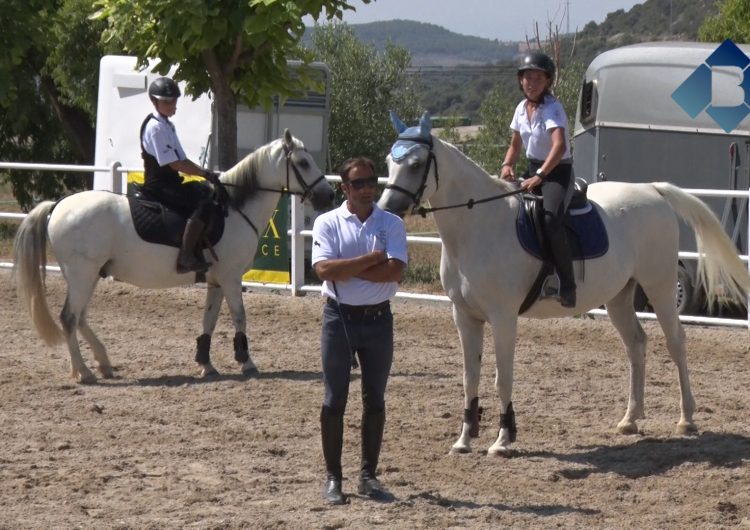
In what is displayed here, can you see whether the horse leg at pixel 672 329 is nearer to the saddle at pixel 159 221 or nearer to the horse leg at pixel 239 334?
the horse leg at pixel 239 334

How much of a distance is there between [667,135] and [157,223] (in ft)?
20.5

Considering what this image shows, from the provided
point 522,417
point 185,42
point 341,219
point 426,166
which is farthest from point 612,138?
point 341,219

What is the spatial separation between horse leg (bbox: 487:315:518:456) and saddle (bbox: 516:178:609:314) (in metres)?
0.27

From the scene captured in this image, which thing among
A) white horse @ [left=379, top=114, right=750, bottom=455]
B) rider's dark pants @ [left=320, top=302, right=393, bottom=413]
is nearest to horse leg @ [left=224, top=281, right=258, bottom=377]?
white horse @ [left=379, top=114, right=750, bottom=455]

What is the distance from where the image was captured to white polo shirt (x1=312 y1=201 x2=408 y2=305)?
5.72 meters

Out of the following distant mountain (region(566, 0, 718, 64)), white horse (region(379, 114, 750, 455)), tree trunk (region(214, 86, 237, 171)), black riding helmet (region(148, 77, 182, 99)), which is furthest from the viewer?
distant mountain (region(566, 0, 718, 64))

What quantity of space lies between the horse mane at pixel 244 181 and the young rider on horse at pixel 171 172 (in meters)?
0.22

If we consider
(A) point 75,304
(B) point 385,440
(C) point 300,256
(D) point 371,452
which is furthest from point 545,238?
(C) point 300,256

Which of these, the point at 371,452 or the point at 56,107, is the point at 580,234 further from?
the point at 56,107

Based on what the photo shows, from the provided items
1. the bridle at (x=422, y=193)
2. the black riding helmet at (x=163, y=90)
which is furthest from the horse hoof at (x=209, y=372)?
the bridle at (x=422, y=193)

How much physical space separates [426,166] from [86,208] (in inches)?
144

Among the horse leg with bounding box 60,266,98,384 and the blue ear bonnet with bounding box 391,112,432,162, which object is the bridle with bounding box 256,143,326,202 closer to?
the horse leg with bounding box 60,266,98,384

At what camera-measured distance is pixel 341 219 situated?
5.79m

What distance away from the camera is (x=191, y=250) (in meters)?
9.37
